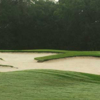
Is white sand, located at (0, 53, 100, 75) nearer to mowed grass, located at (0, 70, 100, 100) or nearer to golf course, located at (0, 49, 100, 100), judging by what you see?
golf course, located at (0, 49, 100, 100)

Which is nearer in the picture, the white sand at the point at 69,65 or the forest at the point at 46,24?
the white sand at the point at 69,65

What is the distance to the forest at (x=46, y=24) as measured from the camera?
29391 millimetres

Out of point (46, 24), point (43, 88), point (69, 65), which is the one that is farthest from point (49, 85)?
point (46, 24)

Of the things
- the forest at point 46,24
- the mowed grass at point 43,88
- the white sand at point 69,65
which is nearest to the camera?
the mowed grass at point 43,88

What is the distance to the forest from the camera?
29.4m

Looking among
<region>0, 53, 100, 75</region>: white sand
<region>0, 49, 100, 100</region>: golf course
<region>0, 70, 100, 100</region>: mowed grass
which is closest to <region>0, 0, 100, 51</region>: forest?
<region>0, 53, 100, 75</region>: white sand

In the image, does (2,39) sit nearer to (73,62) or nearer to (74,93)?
(73,62)

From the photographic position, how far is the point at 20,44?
31.6 m

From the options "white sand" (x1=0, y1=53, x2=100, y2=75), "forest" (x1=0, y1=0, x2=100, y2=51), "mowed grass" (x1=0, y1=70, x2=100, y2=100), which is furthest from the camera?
"forest" (x1=0, y1=0, x2=100, y2=51)

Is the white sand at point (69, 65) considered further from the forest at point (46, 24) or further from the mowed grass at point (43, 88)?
the forest at point (46, 24)

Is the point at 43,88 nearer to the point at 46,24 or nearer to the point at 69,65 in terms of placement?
the point at 69,65

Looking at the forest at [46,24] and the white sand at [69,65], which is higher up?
the forest at [46,24]

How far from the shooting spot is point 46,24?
102 ft

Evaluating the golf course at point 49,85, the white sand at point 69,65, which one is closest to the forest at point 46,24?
the white sand at point 69,65
